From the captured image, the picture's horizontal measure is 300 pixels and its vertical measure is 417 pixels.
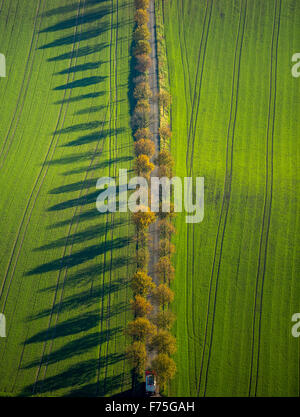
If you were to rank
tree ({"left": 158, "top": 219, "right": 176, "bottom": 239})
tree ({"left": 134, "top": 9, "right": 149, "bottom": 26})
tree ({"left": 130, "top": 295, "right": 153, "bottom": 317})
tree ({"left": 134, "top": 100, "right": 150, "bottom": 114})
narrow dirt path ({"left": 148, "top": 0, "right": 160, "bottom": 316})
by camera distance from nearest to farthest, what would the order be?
tree ({"left": 130, "top": 295, "right": 153, "bottom": 317}) → narrow dirt path ({"left": 148, "top": 0, "right": 160, "bottom": 316}) → tree ({"left": 158, "top": 219, "right": 176, "bottom": 239}) → tree ({"left": 134, "top": 100, "right": 150, "bottom": 114}) → tree ({"left": 134, "top": 9, "right": 149, "bottom": 26})

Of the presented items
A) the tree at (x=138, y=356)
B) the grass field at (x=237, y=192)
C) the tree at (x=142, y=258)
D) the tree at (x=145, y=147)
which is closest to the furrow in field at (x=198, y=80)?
the grass field at (x=237, y=192)

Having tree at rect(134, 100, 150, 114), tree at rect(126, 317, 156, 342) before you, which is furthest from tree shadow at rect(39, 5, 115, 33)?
tree at rect(126, 317, 156, 342)

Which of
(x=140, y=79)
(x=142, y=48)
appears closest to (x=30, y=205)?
(x=140, y=79)

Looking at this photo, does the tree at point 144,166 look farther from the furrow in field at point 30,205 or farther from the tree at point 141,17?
the tree at point 141,17

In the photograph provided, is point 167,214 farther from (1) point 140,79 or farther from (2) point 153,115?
(1) point 140,79

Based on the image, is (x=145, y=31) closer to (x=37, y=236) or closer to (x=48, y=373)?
(x=37, y=236)

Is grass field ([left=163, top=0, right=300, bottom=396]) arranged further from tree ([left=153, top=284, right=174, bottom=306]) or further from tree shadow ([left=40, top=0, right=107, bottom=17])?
tree shadow ([left=40, top=0, right=107, bottom=17])

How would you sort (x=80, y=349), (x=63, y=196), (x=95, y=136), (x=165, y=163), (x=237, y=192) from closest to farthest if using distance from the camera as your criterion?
(x=80, y=349)
(x=63, y=196)
(x=237, y=192)
(x=165, y=163)
(x=95, y=136)
